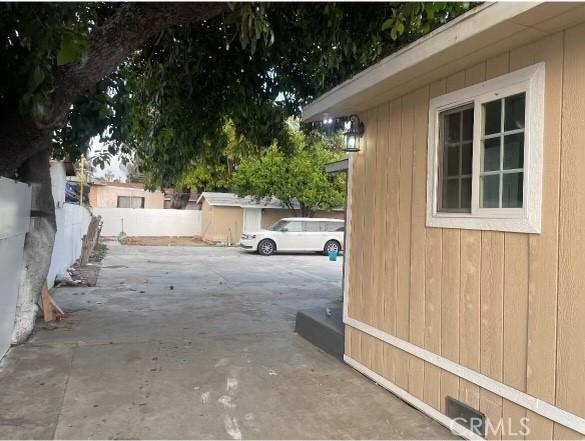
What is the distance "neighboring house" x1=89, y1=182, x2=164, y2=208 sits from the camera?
37656 mm

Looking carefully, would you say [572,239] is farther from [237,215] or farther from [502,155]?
[237,215]

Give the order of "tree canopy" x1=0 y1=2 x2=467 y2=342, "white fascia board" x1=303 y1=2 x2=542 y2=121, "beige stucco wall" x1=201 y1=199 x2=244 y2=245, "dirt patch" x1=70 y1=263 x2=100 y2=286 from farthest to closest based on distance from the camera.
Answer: "beige stucco wall" x1=201 y1=199 x2=244 y2=245, "dirt patch" x1=70 y1=263 x2=100 y2=286, "tree canopy" x1=0 y1=2 x2=467 y2=342, "white fascia board" x1=303 y1=2 x2=542 y2=121

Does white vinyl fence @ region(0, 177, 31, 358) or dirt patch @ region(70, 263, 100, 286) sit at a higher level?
white vinyl fence @ region(0, 177, 31, 358)

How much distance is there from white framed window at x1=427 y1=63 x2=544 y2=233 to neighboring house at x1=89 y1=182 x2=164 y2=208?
1396 inches

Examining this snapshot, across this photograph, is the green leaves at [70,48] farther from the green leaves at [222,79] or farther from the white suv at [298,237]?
the white suv at [298,237]

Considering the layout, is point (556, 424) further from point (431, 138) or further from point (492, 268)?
point (431, 138)

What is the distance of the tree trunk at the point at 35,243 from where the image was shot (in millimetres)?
6004

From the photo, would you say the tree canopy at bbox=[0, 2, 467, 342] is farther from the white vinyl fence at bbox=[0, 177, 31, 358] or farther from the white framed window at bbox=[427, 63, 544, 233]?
the white framed window at bbox=[427, 63, 544, 233]

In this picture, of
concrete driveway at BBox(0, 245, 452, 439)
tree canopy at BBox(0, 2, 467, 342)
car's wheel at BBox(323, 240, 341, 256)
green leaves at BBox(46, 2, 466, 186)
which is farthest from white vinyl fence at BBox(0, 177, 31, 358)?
car's wheel at BBox(323, 240, 341, 256)

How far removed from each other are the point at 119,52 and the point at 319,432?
11.4 ft

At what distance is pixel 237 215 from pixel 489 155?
23.5 meters

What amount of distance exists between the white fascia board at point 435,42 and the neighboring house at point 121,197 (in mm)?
34631

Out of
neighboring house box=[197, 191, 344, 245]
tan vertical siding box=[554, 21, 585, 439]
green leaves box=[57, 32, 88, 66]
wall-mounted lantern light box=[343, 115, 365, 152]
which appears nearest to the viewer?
tan vertical siding box=[554, 21, 585, 439]

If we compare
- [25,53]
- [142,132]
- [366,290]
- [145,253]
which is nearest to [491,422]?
[366,290]
